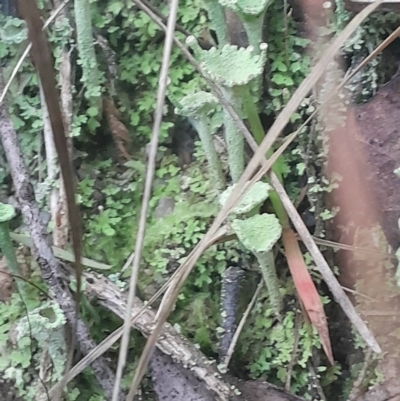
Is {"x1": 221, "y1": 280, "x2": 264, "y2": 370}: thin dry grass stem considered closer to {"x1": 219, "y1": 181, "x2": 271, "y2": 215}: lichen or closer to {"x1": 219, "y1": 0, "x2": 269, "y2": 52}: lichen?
{"x1": 219, "y1": 181, "x2": 271, "y2": 215}: lichen

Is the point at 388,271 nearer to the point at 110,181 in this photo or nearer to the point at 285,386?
the point at 285,386

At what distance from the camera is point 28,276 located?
0.81m

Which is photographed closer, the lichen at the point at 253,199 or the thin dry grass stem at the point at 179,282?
the thin dry grass stem at the point at 179,282

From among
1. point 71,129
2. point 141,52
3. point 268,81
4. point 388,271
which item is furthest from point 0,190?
point 388,271

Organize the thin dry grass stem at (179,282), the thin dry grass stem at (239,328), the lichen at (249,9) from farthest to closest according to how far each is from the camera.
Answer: the thin dry grass stem at (239,328)
the lichen at (249,9)
the thin dry grass stem at (179,282)

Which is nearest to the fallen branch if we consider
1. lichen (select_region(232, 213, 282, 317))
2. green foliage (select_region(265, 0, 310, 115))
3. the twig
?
the twig

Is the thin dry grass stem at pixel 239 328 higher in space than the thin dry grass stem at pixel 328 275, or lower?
lower

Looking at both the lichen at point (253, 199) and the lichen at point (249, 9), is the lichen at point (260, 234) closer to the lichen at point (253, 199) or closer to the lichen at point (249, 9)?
the lichen at point (253, 199)

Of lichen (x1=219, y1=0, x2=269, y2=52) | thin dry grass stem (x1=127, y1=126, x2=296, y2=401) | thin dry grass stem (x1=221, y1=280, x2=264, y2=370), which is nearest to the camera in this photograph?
thin dry grass stem (x1=127, y1=126, x2=296, y2=401)

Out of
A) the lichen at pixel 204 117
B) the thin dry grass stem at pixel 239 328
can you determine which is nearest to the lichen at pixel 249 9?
the lichen at pixel 204 117

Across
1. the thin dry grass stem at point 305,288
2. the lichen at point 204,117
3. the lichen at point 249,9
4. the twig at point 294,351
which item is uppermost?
the lichen at point 249,9

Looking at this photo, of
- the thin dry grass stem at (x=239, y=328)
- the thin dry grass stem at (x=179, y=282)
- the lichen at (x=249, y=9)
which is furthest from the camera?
the thin dry grass stem at (x=239, y=328)

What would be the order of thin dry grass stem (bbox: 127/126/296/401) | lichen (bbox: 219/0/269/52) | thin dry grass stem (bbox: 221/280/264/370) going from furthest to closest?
thin dry grass stem (bbox: 221/280/264/370), lichen (bbox: 219/0/269/52), thin dry grass stem (bbox: 127/126/296/401)

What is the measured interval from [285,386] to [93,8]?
627 millimetres
